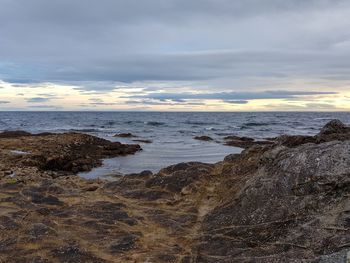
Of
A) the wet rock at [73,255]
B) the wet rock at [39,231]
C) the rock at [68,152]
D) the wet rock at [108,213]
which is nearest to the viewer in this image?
the wet rock at [73,255]

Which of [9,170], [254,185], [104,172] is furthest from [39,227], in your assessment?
[104,172]

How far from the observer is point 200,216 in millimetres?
8352

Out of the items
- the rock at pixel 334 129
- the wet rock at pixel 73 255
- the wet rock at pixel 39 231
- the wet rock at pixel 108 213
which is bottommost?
the wet rock at pixel 73 255

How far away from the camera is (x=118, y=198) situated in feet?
31.8

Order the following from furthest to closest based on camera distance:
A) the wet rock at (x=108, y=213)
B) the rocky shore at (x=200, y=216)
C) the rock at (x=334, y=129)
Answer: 1. the rock at (x=334, y=129)
2. the wet rock at (x=108, y=213)
3. the rocky shore at (x=200, y=216)

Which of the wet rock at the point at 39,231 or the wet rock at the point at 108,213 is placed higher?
the wet rock at the point at 108,213

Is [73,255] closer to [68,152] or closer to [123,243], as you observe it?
[123,243]

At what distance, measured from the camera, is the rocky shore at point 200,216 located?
628 cm

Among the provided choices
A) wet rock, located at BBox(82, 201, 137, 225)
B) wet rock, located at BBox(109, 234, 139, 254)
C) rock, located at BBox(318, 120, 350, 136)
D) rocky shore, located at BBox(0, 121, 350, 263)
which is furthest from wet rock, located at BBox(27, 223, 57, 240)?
rock, located at BBox(318, 120, 350, 136)

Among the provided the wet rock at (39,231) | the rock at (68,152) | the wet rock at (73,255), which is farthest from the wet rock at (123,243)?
the rock at (68,152)

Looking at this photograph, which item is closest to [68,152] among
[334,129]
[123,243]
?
[334,129]

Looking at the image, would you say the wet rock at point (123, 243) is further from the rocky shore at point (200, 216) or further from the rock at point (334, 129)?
the rock at point (334, 129)

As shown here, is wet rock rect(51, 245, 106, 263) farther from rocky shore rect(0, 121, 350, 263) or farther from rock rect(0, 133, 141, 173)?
rock rect(0, 133, 141, 173)

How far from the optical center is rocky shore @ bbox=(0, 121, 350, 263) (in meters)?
6.28
